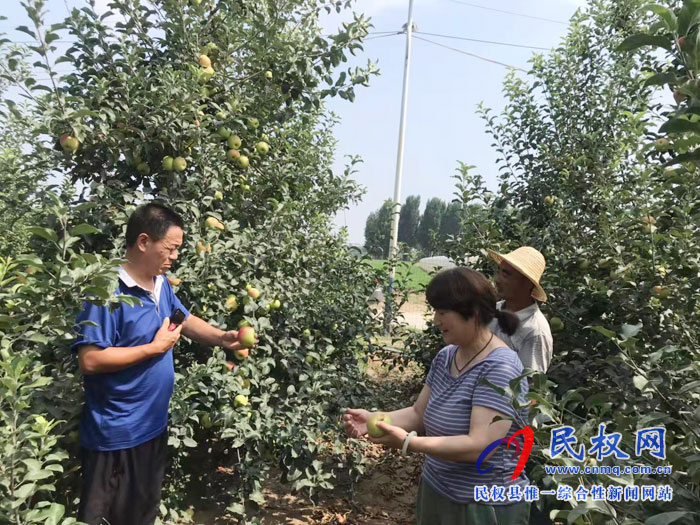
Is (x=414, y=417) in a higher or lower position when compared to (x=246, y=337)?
lower

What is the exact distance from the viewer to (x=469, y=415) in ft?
5.18

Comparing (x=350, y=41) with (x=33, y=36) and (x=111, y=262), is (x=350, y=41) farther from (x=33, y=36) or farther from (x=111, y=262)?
(x=111, y=262)

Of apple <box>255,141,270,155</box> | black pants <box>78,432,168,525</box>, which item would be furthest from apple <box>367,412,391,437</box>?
apple <box>255,141,270,155</box>

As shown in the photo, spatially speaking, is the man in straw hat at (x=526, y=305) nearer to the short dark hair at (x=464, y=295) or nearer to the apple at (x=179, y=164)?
the short dark hair at (x=464, y=295)

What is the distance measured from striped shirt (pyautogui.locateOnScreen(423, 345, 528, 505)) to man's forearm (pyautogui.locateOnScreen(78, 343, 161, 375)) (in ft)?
3.71

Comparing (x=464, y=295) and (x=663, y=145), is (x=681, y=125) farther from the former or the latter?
(x=663, y=145)

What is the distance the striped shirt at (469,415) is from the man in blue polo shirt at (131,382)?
1.12m

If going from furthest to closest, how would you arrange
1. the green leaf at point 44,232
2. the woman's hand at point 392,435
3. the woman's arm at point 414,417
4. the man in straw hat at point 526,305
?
the man in straw hat at point 526,305
the woman's arm at point 414,417
the woman's hand at point 392,435
the green leaf at point 44,232

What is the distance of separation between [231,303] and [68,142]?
1087mm

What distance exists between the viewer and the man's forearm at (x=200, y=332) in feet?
7.41

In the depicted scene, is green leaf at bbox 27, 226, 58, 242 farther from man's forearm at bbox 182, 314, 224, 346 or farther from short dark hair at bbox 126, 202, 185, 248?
man's forearm at bbox 182, 314, 224, 346

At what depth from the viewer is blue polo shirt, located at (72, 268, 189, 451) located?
69.7 inches

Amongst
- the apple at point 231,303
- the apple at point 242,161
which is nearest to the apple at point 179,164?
the apple at point 242,161

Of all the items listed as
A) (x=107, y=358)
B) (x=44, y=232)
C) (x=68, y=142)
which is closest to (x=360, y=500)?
(x=107, y=358)
